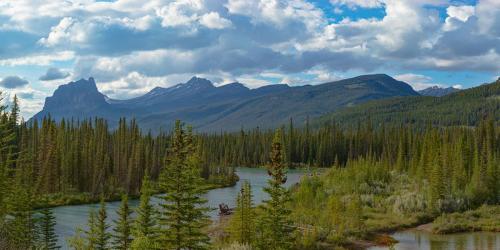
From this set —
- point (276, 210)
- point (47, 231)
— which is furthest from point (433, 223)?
point (47, 231)

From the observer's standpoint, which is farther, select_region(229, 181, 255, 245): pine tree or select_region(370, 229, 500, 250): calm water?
select_region(370, 229, 500, 250): calm water

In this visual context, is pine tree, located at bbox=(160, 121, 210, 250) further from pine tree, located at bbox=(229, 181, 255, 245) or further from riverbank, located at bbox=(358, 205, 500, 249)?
riverbank, located at bbox=(358, 205, 500, 249)

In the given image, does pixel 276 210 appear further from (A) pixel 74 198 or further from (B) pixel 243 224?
(A) pixel 74 198

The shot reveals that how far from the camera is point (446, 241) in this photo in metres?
57.8

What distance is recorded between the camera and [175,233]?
105 feet

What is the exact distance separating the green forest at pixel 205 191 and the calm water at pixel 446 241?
81.1 inches

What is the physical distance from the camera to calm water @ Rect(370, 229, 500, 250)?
2130 inches

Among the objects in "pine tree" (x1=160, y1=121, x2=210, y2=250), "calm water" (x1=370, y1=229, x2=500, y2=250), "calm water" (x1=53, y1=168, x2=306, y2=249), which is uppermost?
"pine tree" (x1=160, y1=121, x2=210, y2=250)

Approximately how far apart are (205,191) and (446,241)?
34040 millimetres

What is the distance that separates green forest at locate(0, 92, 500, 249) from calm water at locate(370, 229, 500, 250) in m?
2.06

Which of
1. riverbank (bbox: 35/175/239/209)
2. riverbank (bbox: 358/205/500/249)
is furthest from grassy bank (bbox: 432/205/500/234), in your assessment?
riverbank (bbox: 35/175/239/209)

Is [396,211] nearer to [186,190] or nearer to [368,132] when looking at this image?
[186,190]

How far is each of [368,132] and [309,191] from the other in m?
124

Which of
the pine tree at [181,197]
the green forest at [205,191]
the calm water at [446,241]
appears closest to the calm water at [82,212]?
the green forest at [205,191]
